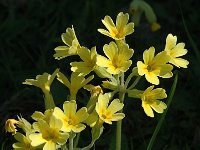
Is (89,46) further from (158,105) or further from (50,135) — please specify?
(50,135)

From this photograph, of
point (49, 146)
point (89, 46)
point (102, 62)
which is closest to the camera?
point (49, 146)

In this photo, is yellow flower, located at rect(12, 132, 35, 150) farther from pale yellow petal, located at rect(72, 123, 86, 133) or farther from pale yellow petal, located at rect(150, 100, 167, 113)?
pale yellow petal, located at rect(150, 100, 167, 113)

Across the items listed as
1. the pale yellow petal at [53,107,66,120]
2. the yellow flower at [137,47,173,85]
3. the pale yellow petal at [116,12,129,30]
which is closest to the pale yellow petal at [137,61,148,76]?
the yellow flower at [137,47,173,85]

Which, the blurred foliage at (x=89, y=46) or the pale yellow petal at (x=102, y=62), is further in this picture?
the blurred foliage at (x=89, y=46)

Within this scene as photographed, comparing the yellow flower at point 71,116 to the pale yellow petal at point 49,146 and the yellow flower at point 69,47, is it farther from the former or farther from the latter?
the yellow flower at point 69,47

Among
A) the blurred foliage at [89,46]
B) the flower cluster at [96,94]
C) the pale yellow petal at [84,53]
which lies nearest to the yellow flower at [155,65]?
the flower cluster at [96,94]

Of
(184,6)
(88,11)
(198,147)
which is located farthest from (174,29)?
(198,147)

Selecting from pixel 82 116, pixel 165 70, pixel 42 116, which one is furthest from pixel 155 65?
pixel 42 116
